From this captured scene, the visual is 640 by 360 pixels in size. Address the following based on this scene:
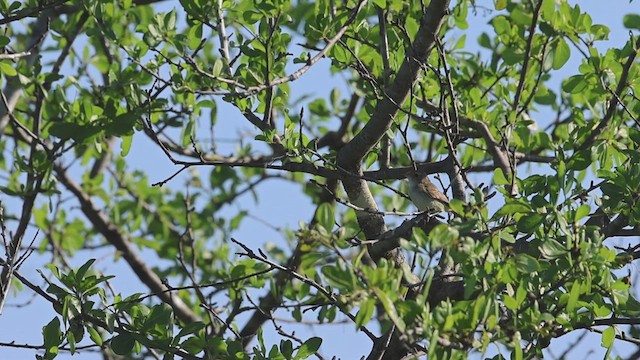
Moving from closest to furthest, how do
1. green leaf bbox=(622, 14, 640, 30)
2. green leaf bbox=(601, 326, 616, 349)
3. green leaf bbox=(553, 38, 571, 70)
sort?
1. green leaf bbox=(601, 326, 616, 349)
2. green leaf bbox=(622, 14, 640, 30)
3. green leaf bbox=(553, 38, 571, 70)

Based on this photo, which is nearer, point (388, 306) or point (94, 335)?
point (388, 306)

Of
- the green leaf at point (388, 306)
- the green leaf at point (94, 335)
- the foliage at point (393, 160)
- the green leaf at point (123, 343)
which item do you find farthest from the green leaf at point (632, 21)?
the green leaf at point (94, 335)

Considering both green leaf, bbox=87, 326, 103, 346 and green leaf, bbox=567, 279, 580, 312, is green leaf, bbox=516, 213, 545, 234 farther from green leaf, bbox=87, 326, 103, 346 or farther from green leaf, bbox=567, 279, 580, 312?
green leaf, bbox=87, 326, 103, 346

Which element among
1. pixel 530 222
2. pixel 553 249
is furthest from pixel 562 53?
pixel 553 249

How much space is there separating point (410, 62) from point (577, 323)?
51.5 inches

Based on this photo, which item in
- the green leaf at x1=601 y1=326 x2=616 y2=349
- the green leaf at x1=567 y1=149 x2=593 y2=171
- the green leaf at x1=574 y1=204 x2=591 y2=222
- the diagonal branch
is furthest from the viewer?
the diagonal branch

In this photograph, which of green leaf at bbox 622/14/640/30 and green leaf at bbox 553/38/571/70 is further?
green leaf at bbox 553/38/571/70

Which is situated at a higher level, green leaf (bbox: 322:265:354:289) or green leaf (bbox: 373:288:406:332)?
green leaf (bbox: 322:265:354:289)

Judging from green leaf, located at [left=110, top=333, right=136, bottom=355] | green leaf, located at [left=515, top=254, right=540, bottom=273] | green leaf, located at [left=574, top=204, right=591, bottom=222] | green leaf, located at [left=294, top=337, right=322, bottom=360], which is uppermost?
green leaf, located at [left=110, top=333, right=136, bottom=355]

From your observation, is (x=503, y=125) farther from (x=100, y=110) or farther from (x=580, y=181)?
(x=100, y=110)

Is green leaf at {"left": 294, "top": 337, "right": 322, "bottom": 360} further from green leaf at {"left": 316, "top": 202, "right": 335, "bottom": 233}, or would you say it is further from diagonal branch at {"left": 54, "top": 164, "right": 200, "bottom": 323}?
diagonal branch at {"left": 54, "top": 164, "right": 200, "bottom": 323}

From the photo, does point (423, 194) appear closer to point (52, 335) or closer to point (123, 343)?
point (123, 343)

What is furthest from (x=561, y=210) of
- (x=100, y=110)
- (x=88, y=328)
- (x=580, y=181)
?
(x=100, y=110)

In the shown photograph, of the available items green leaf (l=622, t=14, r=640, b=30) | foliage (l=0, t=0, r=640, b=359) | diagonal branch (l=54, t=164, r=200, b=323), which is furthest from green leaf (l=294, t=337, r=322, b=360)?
diagonal branch (l=54, t=164, r=200, b=323)
